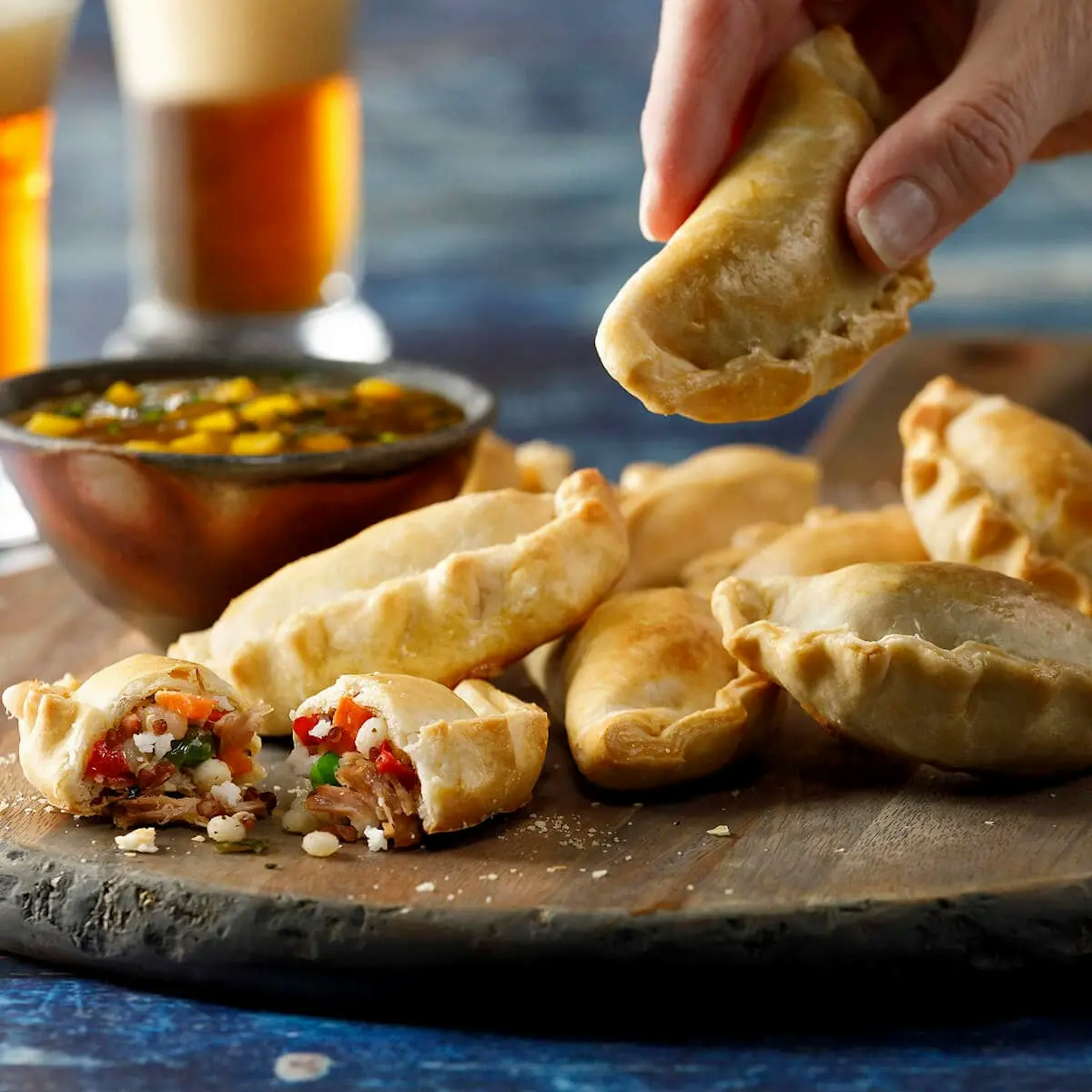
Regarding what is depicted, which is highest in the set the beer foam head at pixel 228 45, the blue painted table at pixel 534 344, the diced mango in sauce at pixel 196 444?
the beer foam head at pixel 228 45

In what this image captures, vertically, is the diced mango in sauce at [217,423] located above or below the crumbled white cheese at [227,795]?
above

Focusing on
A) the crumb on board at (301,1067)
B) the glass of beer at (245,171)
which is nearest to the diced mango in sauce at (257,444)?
the crumb on board at (301,1067)

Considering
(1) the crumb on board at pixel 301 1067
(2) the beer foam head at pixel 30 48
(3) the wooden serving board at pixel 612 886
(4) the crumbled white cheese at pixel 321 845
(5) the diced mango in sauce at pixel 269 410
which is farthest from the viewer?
(2) the beer foam head at pixel 30 48

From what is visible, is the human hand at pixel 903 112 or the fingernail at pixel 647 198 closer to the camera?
the human hand at pixel 903 112

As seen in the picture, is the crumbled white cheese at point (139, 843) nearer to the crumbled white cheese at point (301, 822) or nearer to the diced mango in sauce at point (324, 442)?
the crumbled white cheese at point (301, 822)

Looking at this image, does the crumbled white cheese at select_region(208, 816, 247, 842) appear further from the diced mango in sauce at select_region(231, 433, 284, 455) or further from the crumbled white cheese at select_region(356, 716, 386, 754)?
the diced mango in sauce at select_region(231, 433, 284, 455)

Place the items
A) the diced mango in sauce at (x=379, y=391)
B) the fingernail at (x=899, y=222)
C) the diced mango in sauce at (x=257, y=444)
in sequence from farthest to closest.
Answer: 1. the diced mango in sauce at (x=379, y=391)
2. the diced mango in sauce at (x=257, y=444)
3. the fingernail at (x=899, y=222)

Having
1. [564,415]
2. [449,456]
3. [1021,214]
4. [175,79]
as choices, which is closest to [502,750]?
[449,456]
